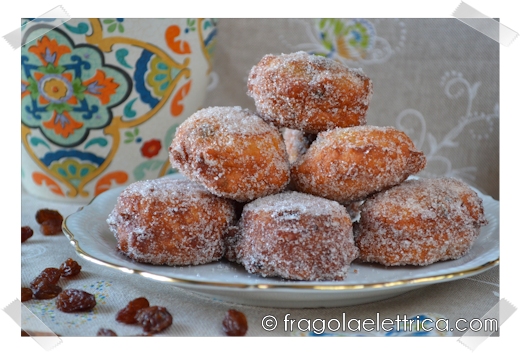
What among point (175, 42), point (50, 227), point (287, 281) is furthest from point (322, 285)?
point (175, 42)

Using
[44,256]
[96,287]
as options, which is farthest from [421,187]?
[44,256]

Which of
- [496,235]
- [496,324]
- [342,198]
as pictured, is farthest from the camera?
[496,235]

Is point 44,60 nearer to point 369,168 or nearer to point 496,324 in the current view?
point 369,168

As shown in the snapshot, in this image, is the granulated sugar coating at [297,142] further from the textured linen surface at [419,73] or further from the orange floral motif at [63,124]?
the textured linen surface at [419,73]

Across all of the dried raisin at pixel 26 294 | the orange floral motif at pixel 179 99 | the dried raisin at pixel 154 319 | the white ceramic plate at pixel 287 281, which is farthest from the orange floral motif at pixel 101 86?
the dried raisin at pixel 154 319

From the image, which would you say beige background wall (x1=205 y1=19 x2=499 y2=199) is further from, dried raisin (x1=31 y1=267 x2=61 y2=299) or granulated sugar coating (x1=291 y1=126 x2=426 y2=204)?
dried raisin (x1=31 y1=267 x2=61 y2=299)

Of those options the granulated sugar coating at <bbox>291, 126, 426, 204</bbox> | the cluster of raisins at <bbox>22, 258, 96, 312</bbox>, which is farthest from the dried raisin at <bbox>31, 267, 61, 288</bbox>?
the granulated sugar coating at <bbox>291, 126, 426, 204</bbox>

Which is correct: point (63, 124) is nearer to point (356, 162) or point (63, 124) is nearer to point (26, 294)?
point (26, 294)
